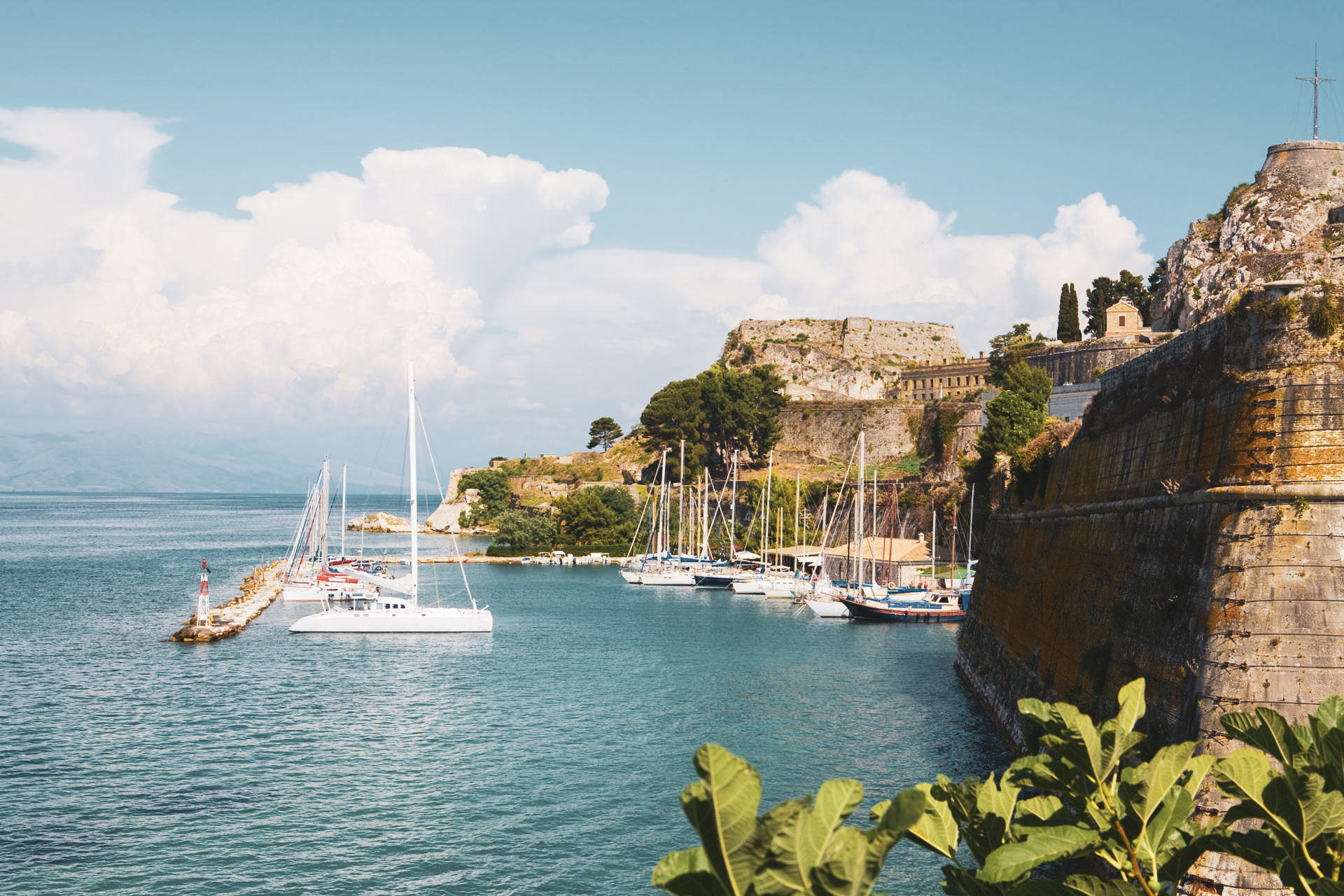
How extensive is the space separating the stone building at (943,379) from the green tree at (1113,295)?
11030 mm

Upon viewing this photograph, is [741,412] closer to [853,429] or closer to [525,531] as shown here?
[853,429]

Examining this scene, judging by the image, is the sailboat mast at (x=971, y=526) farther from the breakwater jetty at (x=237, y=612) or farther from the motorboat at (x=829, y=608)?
the breakwater jetty at (x=237, y=612)

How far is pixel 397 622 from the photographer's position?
37.3 m

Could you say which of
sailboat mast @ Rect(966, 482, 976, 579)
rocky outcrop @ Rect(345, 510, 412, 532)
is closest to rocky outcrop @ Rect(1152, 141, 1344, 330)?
sailboat mast @ Rect(966, 482, 976, 579)

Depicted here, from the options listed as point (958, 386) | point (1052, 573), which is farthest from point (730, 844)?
point (958, 386)

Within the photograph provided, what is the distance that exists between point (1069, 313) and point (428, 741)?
5238 centimetres

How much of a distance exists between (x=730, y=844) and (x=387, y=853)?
14.3 metres

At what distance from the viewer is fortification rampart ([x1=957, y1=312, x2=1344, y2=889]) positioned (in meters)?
10.8

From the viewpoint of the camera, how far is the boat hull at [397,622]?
37.4 meters

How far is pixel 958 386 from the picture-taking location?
8162 centimetres

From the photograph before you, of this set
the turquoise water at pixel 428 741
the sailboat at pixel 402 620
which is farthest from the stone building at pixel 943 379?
the sailboat at pixel 402 620

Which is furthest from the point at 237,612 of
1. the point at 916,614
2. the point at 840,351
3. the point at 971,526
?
the point at 840,351

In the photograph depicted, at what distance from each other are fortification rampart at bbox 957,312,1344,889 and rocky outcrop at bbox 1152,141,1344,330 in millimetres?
31790

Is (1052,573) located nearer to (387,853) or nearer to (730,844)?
(387,853)
